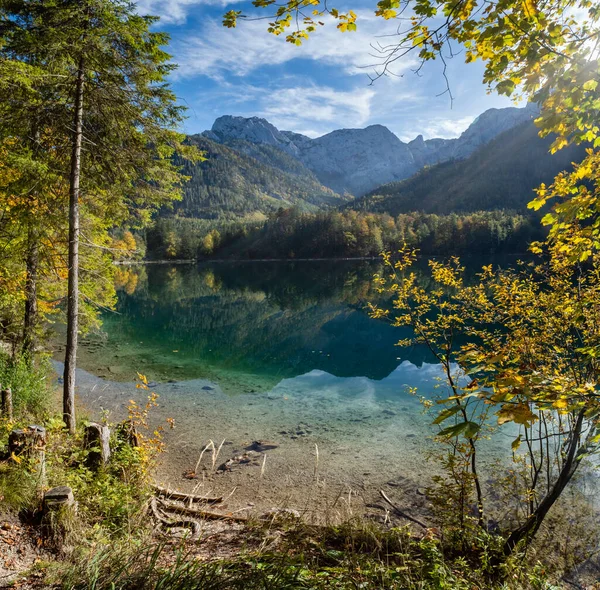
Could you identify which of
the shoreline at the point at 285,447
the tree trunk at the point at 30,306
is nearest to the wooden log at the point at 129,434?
the shoreline at the point at 285,447

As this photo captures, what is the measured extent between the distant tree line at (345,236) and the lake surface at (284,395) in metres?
73.9

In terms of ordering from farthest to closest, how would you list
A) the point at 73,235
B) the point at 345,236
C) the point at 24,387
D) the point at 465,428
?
the point at 345,236
the point at 24,387
the point at 73,235
the point at 465,428

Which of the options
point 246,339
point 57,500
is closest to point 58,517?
point 57,500

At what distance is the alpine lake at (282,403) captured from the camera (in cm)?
1042

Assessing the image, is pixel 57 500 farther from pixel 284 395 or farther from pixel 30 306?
pixel 284 395

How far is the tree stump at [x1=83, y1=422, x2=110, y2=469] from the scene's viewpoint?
7.42 m

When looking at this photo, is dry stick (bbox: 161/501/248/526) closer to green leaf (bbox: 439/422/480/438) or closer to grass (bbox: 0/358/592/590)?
grass (bbox: 0/358/592/590)

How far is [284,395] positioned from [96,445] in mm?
11485

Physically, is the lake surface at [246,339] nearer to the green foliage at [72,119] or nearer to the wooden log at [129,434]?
the green foliage at [72,119]

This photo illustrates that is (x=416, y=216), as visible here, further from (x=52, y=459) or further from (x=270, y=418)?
(x=52, y=459)

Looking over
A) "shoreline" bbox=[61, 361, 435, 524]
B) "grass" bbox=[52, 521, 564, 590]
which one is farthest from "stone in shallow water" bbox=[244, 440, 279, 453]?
"grass" bbox=[52, 521, 564, 590]

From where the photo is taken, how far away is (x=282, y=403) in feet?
56.6

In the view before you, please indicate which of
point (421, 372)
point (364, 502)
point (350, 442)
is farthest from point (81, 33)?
point (421, 372)

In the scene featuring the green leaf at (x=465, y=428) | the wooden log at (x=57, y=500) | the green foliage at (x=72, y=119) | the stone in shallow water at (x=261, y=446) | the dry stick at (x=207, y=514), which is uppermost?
A: the green foliage at (x=72, y=119)
